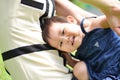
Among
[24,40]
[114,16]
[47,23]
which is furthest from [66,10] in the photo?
[114,16]

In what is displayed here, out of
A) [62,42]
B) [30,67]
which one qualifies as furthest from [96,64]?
[30,67]

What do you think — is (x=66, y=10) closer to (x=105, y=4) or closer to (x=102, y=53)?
(x=102, y=53)

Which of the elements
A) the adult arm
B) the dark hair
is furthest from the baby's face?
the adult arm

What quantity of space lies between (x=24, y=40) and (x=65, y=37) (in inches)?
6.5

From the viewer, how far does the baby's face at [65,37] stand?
149 centimetres

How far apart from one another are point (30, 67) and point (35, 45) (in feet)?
0.30

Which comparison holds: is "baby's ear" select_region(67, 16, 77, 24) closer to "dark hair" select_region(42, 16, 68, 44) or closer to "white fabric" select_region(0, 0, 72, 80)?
"dark hair" select_region(42, 16, 68, 44)

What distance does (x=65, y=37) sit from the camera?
149 cm

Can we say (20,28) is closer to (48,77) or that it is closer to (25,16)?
(25,16)

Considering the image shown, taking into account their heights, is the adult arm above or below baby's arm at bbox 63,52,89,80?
above

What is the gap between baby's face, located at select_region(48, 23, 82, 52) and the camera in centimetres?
149

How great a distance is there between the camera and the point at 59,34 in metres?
1.50

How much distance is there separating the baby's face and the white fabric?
0.05 metres

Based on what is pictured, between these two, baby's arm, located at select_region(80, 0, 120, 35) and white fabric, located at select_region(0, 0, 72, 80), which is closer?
baby's arm, located at select_region(80, 0, 120, 35)
